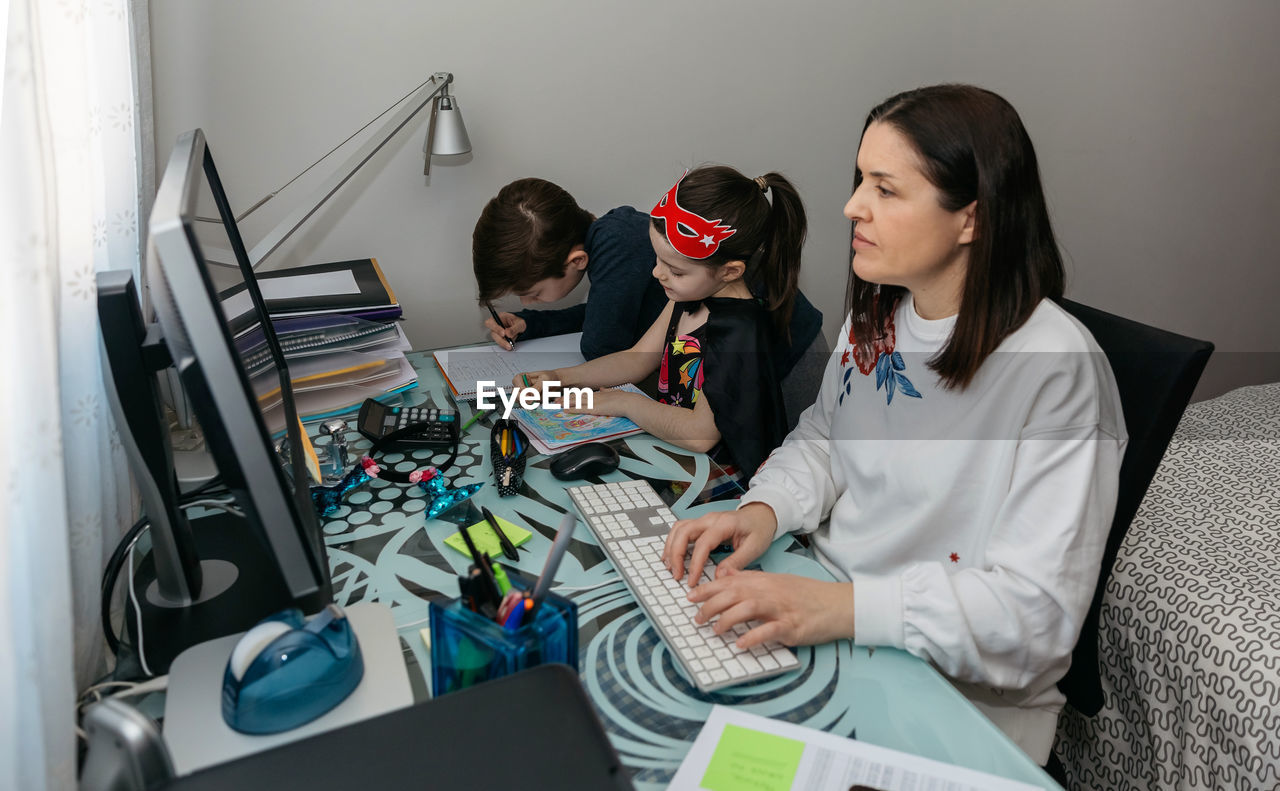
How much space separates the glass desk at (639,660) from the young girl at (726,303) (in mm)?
264

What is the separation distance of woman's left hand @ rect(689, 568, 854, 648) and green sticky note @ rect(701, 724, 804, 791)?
0.37 feet

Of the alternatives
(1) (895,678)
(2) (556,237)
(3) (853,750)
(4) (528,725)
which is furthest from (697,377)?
(4) (528,725)

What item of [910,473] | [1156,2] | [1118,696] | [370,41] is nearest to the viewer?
[910,473]

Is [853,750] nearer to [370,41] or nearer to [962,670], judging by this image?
[962,670]

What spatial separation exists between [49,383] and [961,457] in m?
0.92

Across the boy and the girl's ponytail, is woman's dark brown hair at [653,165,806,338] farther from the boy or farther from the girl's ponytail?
the boy

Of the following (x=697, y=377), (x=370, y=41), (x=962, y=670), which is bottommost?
(x=962, y=670)

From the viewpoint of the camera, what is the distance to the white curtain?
614 mm

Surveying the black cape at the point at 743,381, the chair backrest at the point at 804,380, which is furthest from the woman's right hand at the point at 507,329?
the chair backrest at the point at 804,380

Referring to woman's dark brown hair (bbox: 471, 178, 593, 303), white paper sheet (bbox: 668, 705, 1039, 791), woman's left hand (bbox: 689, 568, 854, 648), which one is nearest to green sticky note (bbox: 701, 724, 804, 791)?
white paper sheet (bbox: 668, 705, 1039, 791)

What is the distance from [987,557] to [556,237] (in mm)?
1155

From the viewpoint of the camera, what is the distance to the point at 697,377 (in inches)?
60.6

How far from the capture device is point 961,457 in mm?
1045

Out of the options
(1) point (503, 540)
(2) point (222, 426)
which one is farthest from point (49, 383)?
(1) point (503, 540)
